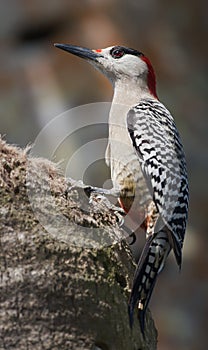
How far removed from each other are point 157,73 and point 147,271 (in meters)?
5.50

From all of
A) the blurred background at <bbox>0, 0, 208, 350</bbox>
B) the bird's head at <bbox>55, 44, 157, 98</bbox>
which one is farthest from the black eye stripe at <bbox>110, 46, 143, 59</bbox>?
the blurred background at <bbox>0, 0, 208, 350</bbox>

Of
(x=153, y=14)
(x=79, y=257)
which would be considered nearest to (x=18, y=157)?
(x=79, y=257)

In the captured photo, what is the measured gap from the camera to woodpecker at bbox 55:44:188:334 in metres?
4.20

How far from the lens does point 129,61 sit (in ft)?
19.3

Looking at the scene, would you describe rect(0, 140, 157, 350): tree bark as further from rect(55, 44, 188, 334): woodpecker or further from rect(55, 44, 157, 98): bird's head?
rect(55, 44, 157, 98): bird's head

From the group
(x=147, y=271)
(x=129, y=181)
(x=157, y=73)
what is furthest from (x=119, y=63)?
(x=157, y=73)

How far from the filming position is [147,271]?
13.4ft

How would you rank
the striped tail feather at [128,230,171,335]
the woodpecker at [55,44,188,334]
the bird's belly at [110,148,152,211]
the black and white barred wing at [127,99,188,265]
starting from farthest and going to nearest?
the bird's belly at [110,148,152,211] < the black and white barred wing at [127,99,188,265] < the woodpecker at [55,44,188,334] < the striped tail feather at [128,230,171,335]

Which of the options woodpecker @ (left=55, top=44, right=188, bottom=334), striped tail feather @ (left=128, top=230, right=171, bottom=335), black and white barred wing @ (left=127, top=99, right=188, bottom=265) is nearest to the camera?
striped tail feather @ (left=128, top=230, right=171, bottom=335)

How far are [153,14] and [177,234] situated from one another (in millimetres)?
5873

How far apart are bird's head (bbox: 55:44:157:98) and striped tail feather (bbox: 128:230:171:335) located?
168 cm

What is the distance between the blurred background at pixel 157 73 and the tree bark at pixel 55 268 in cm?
483

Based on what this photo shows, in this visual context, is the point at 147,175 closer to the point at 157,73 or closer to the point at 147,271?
the point at 147,271

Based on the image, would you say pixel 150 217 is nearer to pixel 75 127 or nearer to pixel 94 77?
pixel 75 127
